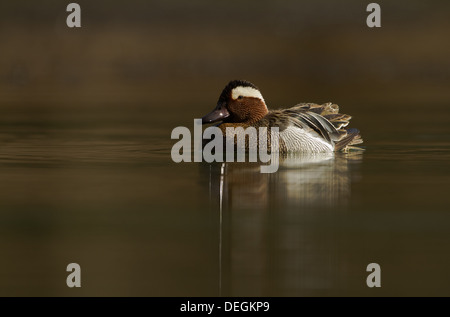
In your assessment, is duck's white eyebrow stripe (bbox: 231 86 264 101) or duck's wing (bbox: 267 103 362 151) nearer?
duck's wing (bbox: 267 103 362 151)

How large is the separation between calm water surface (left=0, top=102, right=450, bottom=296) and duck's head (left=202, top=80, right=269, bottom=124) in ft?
2.87

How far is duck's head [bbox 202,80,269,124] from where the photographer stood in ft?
40.9

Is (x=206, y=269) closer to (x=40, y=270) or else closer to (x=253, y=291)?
(x=253, y=291)

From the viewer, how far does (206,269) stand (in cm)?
671

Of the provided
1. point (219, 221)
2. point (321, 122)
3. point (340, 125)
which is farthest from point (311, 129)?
point (219, 221)

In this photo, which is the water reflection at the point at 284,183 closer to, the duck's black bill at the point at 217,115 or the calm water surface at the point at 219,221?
the calm water surface at the point at 219,221

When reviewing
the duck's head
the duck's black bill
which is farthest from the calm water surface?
the duck's head

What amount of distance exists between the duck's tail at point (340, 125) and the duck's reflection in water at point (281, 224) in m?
1.05

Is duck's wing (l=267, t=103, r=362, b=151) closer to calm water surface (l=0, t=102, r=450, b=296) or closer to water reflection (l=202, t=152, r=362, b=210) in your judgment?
calm water surface (l=0, t=102, r=450, b=296)

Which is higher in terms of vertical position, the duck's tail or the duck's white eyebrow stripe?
the duck's white eyebrow stripe

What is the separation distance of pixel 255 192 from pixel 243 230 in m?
1.60

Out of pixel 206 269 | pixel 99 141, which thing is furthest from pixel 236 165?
pixel 206 269

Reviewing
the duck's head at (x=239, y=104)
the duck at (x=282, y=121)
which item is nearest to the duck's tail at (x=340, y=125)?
the duck at (x=282, y=121)
